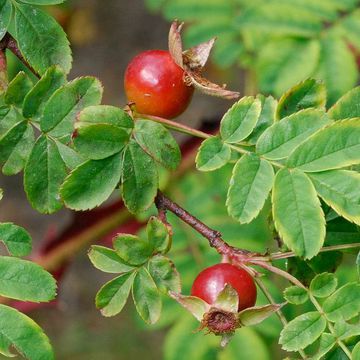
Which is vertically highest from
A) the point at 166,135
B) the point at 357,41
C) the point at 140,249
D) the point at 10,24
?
the point at 10,24

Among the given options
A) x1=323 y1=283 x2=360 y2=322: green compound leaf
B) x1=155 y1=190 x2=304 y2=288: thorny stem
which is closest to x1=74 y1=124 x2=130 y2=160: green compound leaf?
x1=155 y1=190 x2=304 y2=288: thorny stem

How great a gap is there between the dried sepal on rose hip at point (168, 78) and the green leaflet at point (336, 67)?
2.58 feet

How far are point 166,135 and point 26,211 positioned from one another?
2619 millimetres

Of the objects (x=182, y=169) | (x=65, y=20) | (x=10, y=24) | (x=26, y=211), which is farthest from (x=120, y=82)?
(x=10, y=24)

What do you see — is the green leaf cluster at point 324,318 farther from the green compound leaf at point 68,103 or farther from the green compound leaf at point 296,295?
the green compound leaf at point 68,103

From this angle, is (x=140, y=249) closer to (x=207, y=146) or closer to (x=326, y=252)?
(x=207, y=146)

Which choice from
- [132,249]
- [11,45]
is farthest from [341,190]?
[11,45]

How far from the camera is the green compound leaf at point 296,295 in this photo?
0.98 meters

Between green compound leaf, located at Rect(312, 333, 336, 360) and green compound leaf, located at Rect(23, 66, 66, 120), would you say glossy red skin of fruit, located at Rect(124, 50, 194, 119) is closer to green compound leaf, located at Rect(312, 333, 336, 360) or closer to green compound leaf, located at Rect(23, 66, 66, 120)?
green compound leaf, located at Rect(23, 66, 66, 120)

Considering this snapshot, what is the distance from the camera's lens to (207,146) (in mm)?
1024

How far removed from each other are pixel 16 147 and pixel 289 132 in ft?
1.18

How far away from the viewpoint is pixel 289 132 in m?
1.04

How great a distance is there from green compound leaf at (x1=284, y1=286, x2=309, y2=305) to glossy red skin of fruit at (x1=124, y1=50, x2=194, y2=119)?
289mm

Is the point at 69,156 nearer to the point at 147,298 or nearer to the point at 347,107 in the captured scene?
the point at 147,298
